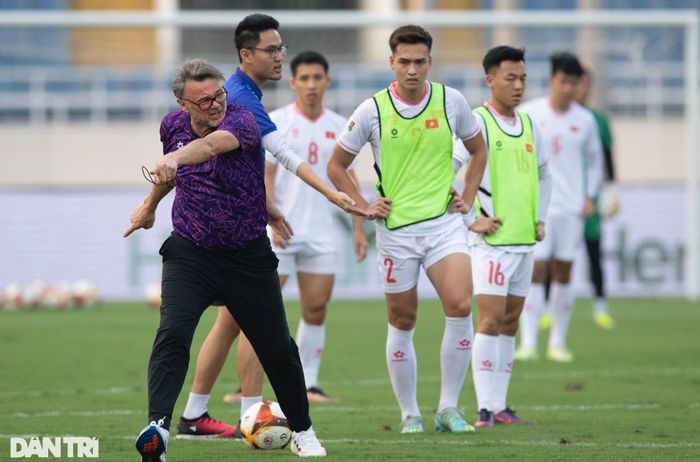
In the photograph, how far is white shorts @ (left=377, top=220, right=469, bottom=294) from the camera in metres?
8.57

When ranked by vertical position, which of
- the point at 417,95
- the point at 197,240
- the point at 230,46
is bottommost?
the point at 197,240

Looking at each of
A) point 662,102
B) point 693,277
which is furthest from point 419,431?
point 662,102

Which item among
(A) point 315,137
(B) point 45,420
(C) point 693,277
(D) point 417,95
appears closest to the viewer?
(D) point 417,95

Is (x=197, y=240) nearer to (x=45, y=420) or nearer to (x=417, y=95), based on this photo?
(x=417, y=95)

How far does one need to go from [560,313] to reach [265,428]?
6510 mm

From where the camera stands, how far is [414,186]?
855 cm

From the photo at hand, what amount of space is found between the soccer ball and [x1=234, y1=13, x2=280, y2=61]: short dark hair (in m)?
2.20

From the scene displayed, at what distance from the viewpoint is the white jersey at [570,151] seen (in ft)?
45.0

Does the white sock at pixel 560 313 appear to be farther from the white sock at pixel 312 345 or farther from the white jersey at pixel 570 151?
the white sock at pixel 312 345

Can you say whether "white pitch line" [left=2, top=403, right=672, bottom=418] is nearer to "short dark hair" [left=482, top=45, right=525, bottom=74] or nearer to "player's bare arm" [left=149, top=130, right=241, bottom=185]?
"short dark hair" [left=482, top=45, right=525, bottom=74]

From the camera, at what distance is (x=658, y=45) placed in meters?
23.9

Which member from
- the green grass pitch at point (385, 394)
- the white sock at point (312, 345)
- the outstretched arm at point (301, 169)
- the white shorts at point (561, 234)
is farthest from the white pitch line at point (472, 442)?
the white shorts at point (561, 234)

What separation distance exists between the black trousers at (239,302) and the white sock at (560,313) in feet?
21.8

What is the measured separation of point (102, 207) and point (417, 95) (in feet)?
46.0
